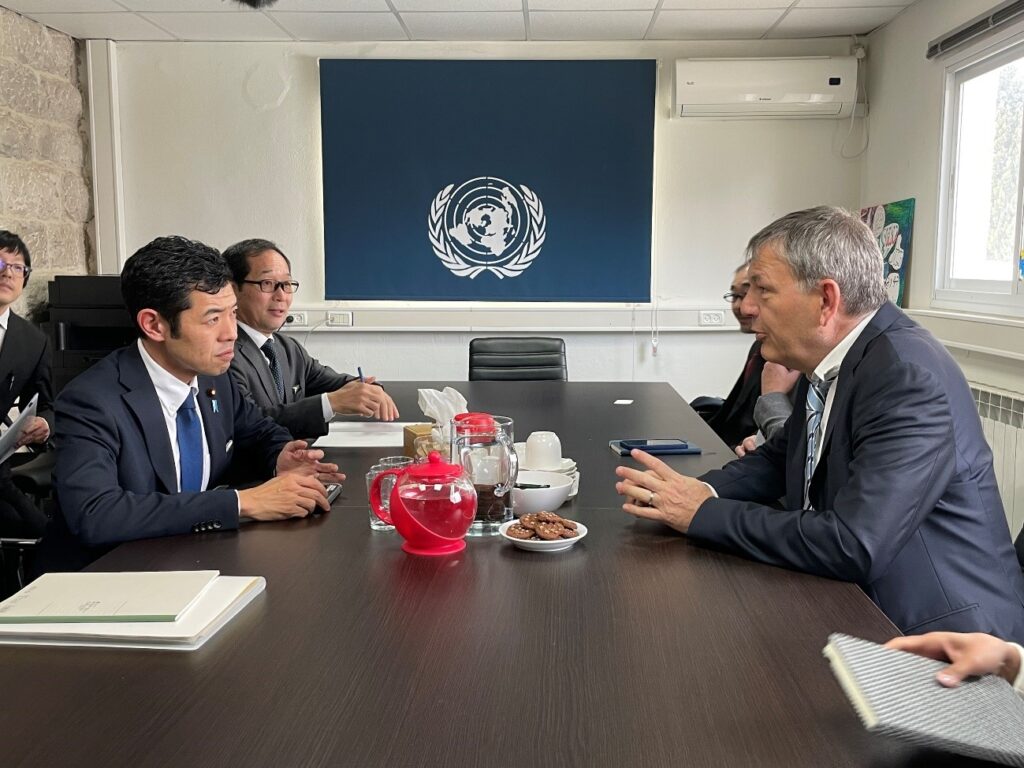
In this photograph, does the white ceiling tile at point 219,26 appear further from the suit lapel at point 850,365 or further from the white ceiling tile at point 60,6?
the suit lapel at point 850,365

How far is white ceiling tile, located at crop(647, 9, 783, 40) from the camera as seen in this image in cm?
448

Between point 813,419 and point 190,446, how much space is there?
1316mm

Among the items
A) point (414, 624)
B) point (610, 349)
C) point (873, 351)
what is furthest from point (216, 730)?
point (610, 349)

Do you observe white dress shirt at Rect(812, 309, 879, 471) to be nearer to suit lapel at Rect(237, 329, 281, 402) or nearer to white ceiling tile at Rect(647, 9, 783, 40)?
suit lapel at Rect(237, 329, 281, 402)

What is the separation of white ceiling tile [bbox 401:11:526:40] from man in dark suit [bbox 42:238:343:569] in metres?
3.00

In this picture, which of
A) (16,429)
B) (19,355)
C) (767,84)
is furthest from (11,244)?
(767,84)

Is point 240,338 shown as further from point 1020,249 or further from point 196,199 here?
point 1020,249

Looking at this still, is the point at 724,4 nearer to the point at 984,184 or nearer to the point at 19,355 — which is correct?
the point at 984,184

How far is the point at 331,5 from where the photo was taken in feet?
14.4

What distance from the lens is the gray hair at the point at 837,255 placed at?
5.39 feet

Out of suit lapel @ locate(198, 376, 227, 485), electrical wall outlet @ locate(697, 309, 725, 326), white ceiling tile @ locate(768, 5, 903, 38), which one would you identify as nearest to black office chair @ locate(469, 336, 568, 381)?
electrical wall outlet @ locate(697, 309, 725, 326)

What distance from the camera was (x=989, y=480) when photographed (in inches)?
63.3

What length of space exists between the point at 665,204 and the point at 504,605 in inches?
166

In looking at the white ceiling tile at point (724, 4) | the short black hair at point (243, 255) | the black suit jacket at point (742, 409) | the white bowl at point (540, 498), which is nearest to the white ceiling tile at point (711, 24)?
the white ceiling tile at point (724, 4)
